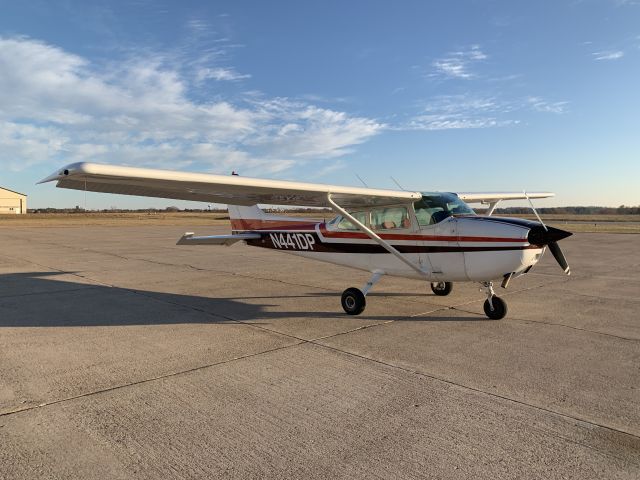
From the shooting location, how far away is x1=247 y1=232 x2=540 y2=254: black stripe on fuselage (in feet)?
23.1

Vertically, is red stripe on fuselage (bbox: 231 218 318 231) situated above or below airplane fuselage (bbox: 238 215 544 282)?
above

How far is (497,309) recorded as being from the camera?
725cm

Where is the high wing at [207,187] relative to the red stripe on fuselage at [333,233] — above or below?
above

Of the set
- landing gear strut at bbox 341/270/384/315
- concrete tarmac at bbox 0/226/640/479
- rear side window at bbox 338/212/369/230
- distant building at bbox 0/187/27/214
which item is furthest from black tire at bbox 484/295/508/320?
distant building at bbox 0/187/27/214

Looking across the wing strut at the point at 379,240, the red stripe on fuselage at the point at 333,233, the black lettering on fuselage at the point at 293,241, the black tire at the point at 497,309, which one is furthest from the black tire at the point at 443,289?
the black lettering on fuselage at the point at 293,241

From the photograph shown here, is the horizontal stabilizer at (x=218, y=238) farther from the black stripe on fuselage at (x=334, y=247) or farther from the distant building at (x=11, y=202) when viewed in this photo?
the distant building at (x=11, y=202)

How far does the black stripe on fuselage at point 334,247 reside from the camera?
277 inches

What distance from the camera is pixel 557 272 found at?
13312mm

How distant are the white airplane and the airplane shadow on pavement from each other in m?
0.79

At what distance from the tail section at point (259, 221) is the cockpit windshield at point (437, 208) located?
257cm

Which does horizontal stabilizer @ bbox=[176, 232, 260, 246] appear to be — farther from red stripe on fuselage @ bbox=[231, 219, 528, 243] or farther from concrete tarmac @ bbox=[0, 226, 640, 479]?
concrete tarmac @ bbox=[0, 226, 640, 479]

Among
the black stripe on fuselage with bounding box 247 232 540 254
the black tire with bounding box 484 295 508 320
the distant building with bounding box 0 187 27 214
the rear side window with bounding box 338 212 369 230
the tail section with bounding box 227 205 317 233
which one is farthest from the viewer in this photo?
the distant building with bounding box 0 187 27 214

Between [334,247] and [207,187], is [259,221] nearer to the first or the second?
[334,247]

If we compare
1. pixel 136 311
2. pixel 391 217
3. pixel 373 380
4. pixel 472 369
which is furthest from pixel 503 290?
pixel 136 311
